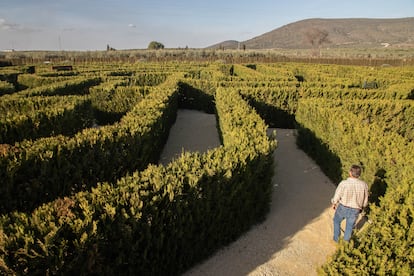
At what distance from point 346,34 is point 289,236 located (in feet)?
588

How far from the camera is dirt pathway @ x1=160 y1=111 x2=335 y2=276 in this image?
5.06 meters

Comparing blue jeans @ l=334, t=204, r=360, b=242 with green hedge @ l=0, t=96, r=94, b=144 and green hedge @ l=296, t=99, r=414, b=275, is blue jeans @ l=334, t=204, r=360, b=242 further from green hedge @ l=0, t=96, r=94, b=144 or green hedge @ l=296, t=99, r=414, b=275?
green hedge @ l=0, t=96, r=94, b=144

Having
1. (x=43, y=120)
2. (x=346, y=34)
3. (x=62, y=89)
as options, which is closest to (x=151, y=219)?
(x=43, y=120)

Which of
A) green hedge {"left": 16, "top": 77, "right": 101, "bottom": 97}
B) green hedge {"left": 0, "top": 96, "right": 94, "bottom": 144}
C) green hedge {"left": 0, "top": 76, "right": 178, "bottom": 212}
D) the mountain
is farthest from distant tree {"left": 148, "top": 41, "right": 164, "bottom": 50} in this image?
green hedge {"left": 0, "top": 76, "right": 178, "bottom": 212}

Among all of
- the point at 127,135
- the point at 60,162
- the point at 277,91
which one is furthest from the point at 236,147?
the point at 277,91

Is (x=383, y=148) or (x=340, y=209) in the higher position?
(x=383, y=148)

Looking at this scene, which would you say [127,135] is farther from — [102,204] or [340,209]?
[340,209]

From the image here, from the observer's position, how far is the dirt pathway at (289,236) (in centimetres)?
506

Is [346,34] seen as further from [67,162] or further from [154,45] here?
[67,162]

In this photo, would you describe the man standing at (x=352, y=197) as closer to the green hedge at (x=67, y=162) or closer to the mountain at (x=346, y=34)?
the green hedge at (x=67, y=162)

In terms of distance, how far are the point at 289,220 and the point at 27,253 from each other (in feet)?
17.1

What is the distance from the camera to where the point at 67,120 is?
393 inches

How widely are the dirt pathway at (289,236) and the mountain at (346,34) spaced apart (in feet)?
345

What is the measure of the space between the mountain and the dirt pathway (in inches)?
4140
